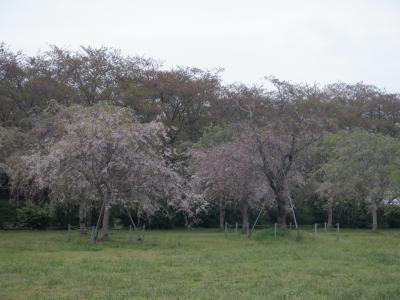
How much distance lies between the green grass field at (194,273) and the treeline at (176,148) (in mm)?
5169

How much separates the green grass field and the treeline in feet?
17.0

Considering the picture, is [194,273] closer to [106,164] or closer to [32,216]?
[106,164]

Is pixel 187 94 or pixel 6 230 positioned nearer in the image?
pixel 6 230

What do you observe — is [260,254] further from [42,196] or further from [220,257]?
[42,196]

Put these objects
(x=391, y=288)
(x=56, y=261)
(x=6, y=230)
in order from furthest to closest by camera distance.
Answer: (x=6, y=230)
(x=56, y=261)
(x=391, y=288)

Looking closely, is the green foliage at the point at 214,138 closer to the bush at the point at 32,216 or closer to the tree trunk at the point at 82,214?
the bush at the point at 32,216

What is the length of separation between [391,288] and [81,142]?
17329 millimetres

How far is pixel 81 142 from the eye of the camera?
26.9 metres

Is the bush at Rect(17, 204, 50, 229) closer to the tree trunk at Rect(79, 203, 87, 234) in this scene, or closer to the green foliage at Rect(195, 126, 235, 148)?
the tree trunk at Rect(79, 203, 87, 234)

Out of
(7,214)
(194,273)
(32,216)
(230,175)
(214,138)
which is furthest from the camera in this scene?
(214,138)

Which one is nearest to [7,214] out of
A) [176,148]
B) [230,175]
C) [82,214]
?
[82,214]

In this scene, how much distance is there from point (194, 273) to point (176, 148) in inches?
1260

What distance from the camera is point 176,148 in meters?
47.6

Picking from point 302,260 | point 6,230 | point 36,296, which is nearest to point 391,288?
point 302,260
